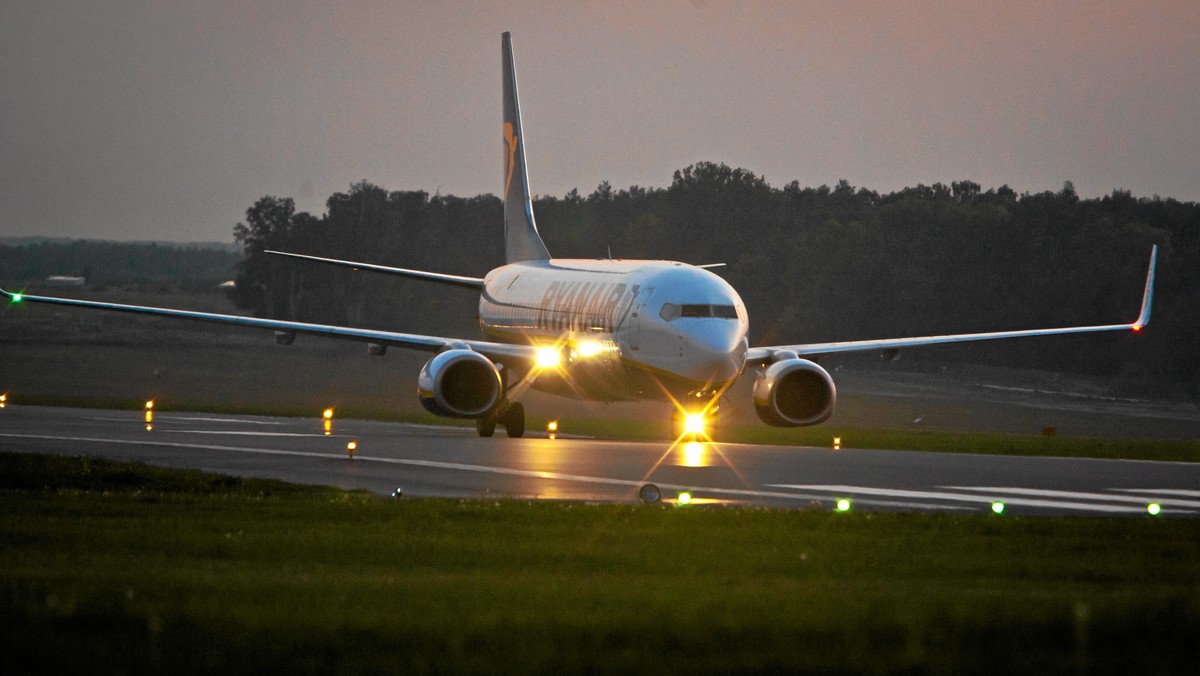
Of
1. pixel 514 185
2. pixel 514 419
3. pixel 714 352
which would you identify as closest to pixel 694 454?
pixel 714 352

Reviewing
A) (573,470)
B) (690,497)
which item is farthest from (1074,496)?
(573,470)

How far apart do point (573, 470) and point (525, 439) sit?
36.4 ft

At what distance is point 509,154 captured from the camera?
50.4 meters

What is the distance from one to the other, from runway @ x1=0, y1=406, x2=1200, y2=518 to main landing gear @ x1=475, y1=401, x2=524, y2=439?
102 centimetres

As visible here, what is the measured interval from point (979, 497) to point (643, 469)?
18.7 ft

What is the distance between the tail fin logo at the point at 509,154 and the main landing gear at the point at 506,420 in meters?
13.3

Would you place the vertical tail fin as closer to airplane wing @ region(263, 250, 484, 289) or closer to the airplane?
airplane wing @ region(263, 250, 484, 289)

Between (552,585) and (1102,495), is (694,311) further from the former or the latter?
(552,585)

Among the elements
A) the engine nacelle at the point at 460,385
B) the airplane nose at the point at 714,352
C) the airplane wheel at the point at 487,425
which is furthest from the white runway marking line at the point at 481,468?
the airplane wheel at the point at 487,425

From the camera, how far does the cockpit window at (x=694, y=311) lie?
33844mm

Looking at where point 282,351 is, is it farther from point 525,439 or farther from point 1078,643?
point 1078,643

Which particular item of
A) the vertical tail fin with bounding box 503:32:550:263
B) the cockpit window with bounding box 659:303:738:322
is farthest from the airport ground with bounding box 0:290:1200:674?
the vertical tail fin with bounding box 503:32:550:263

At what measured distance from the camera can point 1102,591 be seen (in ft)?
41.7

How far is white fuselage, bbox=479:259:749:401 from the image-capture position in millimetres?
33438
